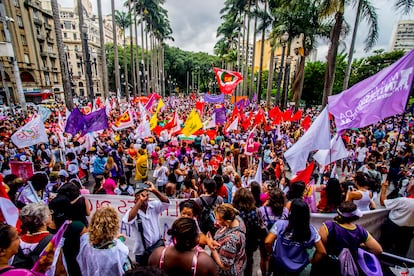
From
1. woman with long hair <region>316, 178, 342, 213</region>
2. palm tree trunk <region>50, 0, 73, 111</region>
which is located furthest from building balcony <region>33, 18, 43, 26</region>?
woman with long hair <region>316, 178, 342, 213</region>

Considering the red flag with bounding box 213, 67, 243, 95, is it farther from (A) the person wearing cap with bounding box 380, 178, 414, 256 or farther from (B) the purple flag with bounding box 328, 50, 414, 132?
(A) the person wearing cap with bounding box 380, 178, 414, 256

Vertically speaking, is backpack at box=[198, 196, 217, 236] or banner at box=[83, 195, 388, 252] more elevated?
backpack at box=[198, 196, 217, 236]

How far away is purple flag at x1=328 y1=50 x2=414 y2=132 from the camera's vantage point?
3576 millimetres

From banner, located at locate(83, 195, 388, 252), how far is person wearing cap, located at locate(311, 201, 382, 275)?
1094mm

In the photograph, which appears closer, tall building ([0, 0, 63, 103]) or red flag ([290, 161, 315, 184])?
red flag ([290, 161, 315, 184])

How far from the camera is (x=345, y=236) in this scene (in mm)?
2447

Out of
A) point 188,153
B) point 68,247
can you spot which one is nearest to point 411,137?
point 188,153

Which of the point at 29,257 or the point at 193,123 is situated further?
the point at 193,123

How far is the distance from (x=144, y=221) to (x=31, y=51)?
1956 inches

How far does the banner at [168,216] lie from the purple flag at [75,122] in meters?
4.42

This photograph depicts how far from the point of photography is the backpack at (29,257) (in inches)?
80.7

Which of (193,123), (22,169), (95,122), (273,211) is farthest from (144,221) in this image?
(193,123)

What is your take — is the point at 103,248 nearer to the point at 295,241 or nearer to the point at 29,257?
the point at 29,257

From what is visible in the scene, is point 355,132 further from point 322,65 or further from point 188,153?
point 322,65
